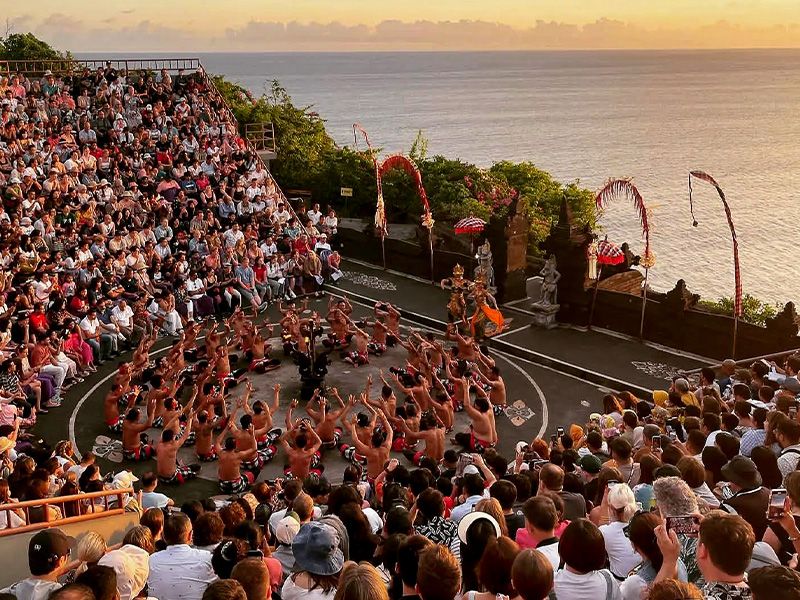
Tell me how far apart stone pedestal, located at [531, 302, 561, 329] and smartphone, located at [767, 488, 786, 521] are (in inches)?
640

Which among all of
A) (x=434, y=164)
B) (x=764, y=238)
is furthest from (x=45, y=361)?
(x=764, y=238)

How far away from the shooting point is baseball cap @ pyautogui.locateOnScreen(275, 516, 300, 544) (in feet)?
26.2

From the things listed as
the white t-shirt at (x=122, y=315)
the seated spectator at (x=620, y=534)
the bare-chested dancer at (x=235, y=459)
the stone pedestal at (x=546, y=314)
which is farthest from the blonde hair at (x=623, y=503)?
the white t-shirt at (x=122, y=315)

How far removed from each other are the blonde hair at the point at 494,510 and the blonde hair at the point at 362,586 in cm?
197

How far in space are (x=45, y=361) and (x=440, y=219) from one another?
20438 mm

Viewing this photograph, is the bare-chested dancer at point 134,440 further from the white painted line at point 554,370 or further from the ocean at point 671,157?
the ocean at point 671,157

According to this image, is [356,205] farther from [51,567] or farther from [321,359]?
[51,567]

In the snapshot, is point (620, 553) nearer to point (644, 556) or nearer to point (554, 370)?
point (644, 556)

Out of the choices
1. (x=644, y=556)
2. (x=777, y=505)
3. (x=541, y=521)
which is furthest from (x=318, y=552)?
(x=777, y=505)

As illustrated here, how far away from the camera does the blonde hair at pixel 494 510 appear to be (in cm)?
709

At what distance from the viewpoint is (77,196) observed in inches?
977

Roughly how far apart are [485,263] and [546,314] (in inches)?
95.8

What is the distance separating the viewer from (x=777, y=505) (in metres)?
6.71

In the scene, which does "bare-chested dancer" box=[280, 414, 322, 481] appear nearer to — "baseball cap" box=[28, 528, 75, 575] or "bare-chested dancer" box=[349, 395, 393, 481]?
"bare-chested dancer" box=[349, 395, 393, 481]
